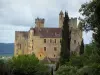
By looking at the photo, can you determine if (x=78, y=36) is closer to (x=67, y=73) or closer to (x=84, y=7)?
(x=67, y=73)

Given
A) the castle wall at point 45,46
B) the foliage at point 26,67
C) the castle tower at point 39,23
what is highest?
the castle tower at point 39,23

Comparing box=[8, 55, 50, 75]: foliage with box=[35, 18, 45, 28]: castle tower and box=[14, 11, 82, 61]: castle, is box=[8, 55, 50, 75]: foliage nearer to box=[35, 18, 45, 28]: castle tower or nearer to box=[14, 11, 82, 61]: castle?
box=[14, 11, 82, 61]: castle

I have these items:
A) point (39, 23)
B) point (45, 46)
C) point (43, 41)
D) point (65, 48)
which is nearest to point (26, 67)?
point (65, 48)

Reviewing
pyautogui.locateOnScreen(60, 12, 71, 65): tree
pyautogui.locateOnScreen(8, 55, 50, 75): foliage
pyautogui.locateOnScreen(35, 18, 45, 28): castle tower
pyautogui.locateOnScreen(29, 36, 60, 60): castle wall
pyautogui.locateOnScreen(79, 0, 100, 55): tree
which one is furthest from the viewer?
pyautogui.locateOnScreen(35, 18, 45, 28): castle tower

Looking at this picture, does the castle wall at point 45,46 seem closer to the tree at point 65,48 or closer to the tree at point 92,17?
the tree at point 65,48

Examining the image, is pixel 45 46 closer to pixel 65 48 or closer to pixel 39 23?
pixel 39 23

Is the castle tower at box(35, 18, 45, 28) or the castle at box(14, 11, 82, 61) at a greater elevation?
the castle tower at box(35, 18, 45, 28)

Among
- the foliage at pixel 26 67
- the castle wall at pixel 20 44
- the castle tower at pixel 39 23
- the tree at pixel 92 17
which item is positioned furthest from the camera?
the castle tower at pixel 39 23

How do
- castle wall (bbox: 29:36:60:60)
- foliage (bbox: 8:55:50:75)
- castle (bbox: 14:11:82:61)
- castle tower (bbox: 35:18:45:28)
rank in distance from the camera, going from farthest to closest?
castle tower (bbox: 35:18:45:28) → castle wall (bbox: 29:36:60:60) → castle (bbox: 14:11:82:61) → foliage (bbox: 8:55:50:75)

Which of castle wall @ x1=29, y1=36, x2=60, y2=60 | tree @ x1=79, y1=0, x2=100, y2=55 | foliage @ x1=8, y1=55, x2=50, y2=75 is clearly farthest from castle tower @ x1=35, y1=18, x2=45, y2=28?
tree @ x1=79, y1=0, x2=100, y2=55

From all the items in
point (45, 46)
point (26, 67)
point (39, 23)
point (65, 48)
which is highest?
point (39, 23)

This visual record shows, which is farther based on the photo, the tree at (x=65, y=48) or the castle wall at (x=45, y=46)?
the castle wall at (x=45, y=46)

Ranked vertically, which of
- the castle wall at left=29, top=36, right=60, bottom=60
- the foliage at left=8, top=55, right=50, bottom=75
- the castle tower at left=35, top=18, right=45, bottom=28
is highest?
the castle tower at left=35, top=18, right=45, bottom=28

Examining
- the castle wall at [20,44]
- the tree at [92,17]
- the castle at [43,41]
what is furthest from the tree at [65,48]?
the castle wall at [20,44]
